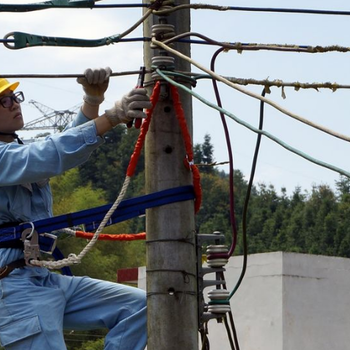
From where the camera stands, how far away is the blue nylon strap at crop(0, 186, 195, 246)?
19.5ft

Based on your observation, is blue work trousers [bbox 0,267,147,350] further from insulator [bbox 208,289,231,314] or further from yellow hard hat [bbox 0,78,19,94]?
yellow hard hat [bbox 0,78,19,94]

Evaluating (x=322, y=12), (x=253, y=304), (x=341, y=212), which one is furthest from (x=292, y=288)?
(x=341, y=212)

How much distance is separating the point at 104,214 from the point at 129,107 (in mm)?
673

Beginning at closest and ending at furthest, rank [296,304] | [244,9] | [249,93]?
[249,93] → [244,9] → [296,304]

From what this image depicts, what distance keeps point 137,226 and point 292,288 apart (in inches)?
2394

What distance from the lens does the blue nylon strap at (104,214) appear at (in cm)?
593

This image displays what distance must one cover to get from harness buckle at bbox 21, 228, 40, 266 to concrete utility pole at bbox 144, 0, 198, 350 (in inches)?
23.7

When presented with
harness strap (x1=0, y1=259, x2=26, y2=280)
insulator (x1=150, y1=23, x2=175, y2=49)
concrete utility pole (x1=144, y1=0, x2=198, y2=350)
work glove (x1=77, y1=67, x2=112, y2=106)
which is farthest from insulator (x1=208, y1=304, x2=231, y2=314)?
insulator (x1=150, y1=23, x2=175, y2=49)

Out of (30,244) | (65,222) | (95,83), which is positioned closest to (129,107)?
(95,83)

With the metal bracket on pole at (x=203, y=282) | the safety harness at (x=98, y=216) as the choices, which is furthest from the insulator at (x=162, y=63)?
the metal bracket on pole at (x=203, y=282)

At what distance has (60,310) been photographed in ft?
19.3

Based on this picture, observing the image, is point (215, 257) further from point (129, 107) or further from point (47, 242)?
point (129, 107)

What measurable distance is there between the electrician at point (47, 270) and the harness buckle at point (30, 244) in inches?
2.3

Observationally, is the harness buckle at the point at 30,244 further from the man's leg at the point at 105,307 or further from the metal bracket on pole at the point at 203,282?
the metal bracket on pole at the point at 203,282
